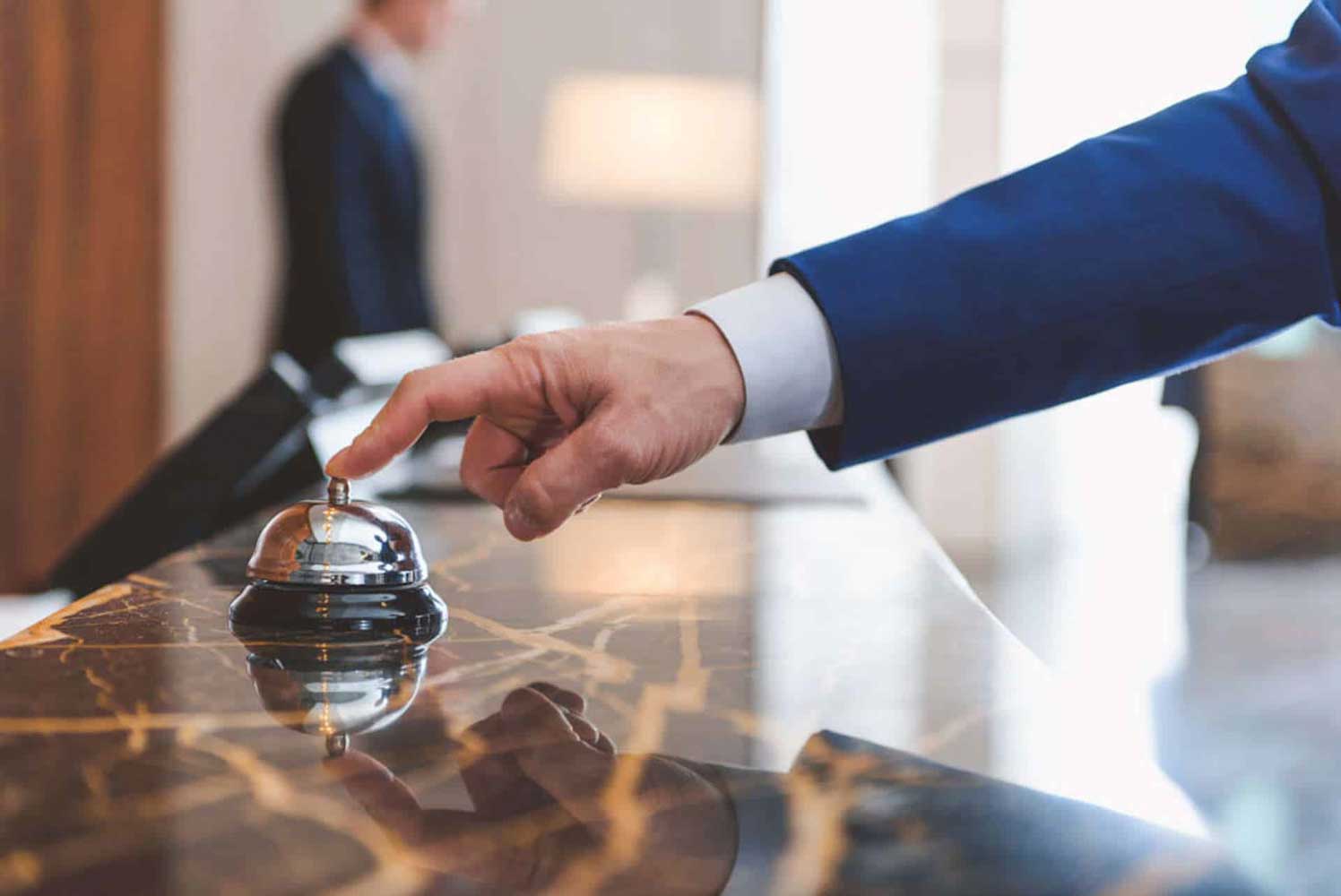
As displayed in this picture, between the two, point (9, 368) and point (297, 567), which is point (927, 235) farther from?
point (9, 368)

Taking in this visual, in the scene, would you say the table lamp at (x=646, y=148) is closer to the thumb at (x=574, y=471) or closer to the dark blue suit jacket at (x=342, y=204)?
the dark blue suit jacket at (x=342, y=204)

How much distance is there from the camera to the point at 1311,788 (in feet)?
10.2

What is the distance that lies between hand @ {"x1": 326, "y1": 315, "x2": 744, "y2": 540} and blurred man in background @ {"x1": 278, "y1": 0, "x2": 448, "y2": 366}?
3667 mm

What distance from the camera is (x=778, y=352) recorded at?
0.88 m

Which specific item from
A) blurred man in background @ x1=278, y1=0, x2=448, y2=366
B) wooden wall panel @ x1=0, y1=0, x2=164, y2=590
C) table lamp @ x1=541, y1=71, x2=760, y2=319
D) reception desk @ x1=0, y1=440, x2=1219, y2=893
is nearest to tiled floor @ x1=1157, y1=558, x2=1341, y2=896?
reception desk @ x1=0, y1=440, x2=1219, y2=893

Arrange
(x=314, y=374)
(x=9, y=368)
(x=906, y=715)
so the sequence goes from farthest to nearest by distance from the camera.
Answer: (x=9, y=368) < (x=314, y=374) < (x=906, y=715)

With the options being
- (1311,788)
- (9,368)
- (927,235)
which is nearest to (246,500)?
(927,235)

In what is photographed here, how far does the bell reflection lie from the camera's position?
1.84 feet

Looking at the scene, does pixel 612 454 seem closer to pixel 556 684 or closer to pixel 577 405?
pixel 577 405

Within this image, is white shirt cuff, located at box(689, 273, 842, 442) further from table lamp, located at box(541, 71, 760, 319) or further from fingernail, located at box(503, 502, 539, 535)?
table lamp, located at box(541, 71, 760, 319)

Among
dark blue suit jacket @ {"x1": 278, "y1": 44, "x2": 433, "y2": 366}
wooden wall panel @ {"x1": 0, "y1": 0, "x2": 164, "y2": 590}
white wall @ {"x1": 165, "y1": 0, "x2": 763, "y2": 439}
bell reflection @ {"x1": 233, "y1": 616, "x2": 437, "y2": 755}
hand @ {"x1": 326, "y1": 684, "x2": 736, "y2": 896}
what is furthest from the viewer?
white wall @ {"x1": 165, "y1": 0, "x2": 763, "y2": 439}

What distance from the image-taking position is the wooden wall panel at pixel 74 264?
178 inches

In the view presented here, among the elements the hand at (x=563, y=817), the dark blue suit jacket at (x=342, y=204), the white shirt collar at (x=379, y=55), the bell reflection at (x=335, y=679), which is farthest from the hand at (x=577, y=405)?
the white shirt collar at (x=379, y=55)

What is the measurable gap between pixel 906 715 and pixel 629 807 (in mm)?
177
